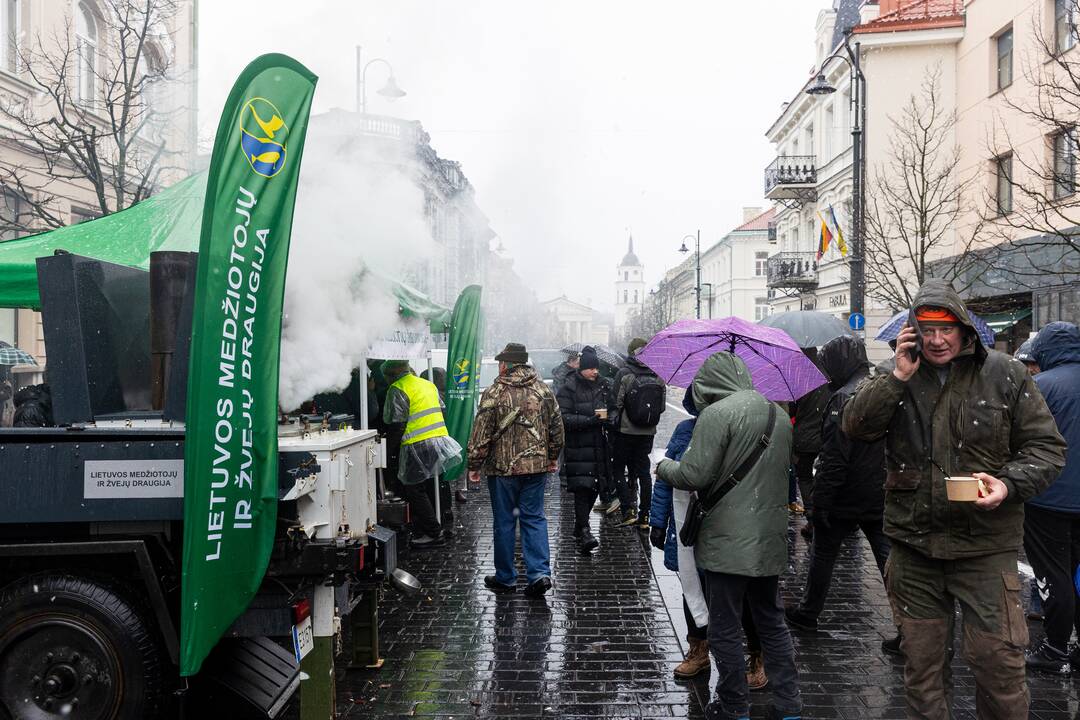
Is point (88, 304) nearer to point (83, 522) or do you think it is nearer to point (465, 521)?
point (83, 522)

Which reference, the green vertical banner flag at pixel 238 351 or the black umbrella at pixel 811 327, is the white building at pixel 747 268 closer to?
the black umbrella at pixel 811 327

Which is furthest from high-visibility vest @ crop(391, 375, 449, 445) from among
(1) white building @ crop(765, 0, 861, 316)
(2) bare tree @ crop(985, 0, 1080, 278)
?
(1) white building @ crop(765, 0, 861, 316)

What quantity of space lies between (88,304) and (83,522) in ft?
3.90

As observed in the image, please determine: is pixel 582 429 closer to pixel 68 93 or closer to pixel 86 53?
pixel 68 93

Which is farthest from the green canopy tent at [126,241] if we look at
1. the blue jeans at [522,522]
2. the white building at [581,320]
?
the white building at [581,320]

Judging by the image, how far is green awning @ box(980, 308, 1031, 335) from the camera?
18541 mm

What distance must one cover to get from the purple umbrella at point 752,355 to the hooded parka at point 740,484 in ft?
3.87

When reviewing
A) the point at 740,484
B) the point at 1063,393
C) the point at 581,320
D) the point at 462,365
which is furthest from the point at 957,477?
the point at 581,320

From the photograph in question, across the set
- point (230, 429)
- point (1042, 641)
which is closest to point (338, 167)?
point (230, 429)

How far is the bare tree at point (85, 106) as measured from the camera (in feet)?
46.6

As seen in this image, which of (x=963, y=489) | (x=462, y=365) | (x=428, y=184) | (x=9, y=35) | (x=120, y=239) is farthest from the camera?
(x=9, y=35)

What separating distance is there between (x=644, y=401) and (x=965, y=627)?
17.9 feet

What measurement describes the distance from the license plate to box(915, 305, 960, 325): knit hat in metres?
3.09

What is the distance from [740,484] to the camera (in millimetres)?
3996
